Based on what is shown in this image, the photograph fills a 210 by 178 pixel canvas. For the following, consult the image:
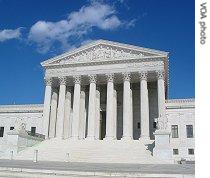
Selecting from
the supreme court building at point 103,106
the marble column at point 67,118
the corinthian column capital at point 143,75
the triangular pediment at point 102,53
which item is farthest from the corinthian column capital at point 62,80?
the corinthian column capital at point 143,75

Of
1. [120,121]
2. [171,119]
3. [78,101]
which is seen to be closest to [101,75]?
[78,101]

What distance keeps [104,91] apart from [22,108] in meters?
16.3

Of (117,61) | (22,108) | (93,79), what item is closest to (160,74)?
(117,61)

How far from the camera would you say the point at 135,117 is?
164ft

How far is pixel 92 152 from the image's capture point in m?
35.2

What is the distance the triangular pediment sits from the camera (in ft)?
149

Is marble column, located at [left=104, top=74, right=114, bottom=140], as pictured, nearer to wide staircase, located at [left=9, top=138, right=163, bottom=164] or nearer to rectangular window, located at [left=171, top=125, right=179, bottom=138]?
wide staircase, located at [left=9, top=138, right=163, bottom=164]

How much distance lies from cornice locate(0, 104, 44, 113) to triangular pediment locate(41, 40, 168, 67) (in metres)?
8.86

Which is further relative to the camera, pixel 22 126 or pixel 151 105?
pixel 151 105

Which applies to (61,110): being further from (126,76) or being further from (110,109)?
(126,76)

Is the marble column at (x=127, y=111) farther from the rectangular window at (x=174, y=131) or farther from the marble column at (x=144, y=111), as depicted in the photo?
the rectangular window at (x=174, y=131)
